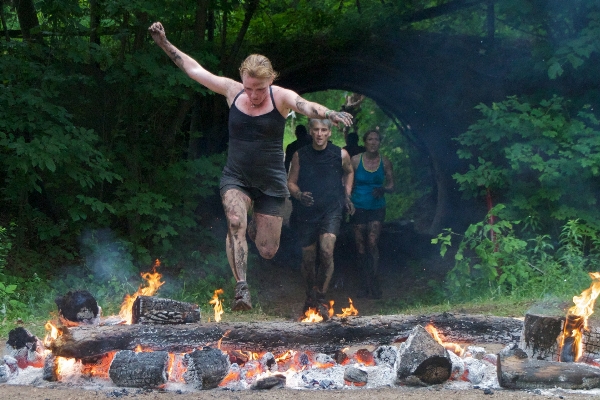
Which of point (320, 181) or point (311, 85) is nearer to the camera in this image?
point (320, 181)

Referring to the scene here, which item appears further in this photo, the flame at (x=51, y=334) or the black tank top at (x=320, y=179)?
the black tank top at (x=320, y=179)

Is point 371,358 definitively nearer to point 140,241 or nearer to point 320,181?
point 320,181

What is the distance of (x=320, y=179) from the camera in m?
9.17

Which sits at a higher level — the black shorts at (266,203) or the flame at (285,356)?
the black shorts at (266,203)

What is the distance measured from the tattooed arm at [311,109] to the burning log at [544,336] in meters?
2.03

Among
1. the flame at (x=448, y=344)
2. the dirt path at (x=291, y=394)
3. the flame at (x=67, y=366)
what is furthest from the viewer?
the flame at (x=448, y=344)

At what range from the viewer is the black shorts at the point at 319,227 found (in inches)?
357

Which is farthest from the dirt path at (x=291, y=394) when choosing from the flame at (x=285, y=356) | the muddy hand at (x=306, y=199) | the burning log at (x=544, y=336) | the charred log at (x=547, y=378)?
the muddy hand at (x=306, y=199)

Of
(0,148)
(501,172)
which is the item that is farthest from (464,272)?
(0,148)

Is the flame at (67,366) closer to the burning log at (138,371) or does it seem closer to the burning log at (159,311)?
the burning log at (138,371)

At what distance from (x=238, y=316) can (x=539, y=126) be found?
15.2 ft

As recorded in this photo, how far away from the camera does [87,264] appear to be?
1026 centimetres

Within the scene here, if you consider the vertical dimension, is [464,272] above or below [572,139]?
below

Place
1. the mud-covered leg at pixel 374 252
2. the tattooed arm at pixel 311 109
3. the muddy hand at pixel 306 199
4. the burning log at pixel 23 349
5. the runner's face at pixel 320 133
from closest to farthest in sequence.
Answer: the tattooed arm at pixel 311 109 → the burning log at pixel 23 349 → the muddy hand at pixel 306 199 → the runner's face at pixel 320 133 → the mud-covered leg at pixel 374 252
